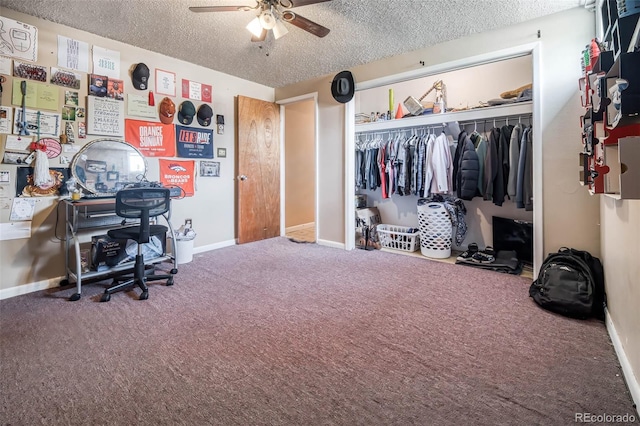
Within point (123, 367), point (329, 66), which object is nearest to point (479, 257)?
point (329, 66)

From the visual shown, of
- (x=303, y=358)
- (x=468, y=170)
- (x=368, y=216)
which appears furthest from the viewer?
(x=368, y=216)

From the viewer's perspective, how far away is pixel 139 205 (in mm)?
2510

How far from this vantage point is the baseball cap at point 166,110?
3545mm

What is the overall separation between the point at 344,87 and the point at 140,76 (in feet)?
7.52

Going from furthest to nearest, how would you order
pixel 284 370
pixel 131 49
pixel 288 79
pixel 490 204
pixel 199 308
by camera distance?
pixel 288 79 < pixel 490 204 < pixel 131 49 < pixel 199 308 < pixel 284 370

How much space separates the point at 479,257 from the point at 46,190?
4.23 metres

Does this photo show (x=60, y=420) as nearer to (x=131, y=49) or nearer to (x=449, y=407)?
(x=449, y=407)

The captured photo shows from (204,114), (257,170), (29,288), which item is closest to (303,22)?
(204,114)

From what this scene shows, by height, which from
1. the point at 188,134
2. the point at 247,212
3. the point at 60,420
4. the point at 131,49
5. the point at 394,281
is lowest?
the point at 60,420

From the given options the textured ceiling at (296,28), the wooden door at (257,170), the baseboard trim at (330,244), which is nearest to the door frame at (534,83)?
the textured ceiling at (296,28)

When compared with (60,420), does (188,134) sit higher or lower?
higher

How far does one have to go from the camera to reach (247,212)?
14.7 ft

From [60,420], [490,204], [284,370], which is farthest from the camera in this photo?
[490,204]

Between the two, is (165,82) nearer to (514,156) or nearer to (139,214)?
(139,214)
